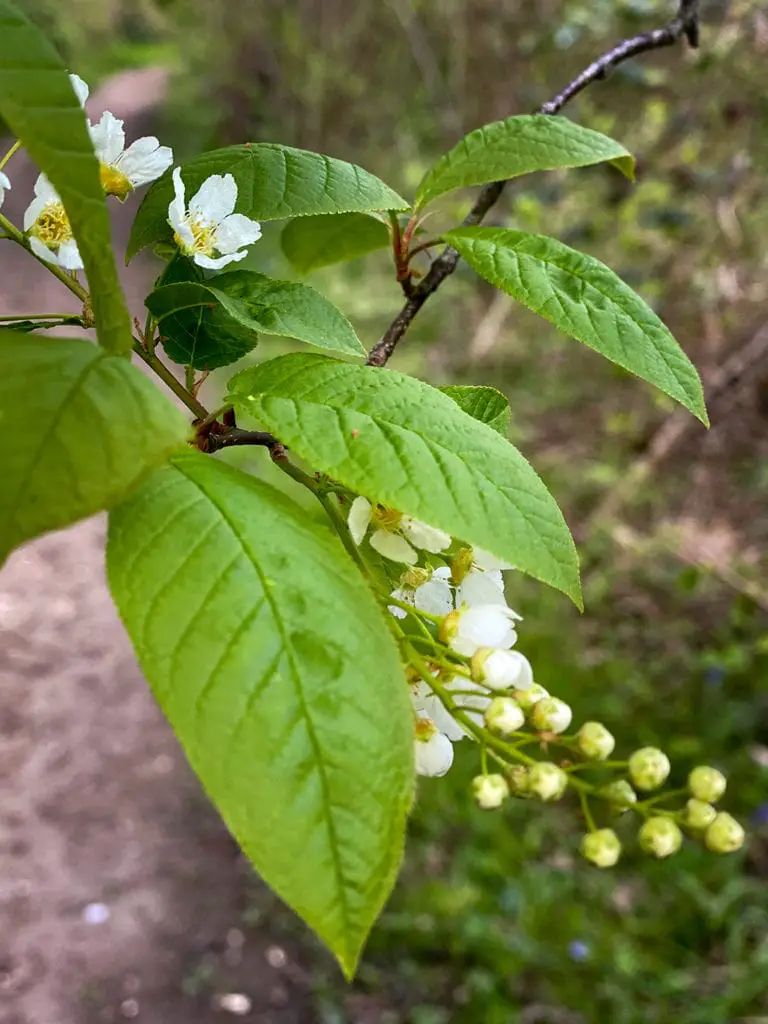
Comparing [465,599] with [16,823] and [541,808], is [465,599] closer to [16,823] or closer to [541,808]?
[541,808]

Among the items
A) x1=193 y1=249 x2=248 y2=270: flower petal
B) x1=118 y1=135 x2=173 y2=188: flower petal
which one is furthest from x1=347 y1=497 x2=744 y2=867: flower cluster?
x1=118 y1=135 x2=173 y2=188: flower petal

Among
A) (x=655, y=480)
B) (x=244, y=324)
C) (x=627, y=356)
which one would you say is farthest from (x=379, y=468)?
(x=655, y=480)

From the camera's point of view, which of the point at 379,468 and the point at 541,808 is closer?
the point at 379,468

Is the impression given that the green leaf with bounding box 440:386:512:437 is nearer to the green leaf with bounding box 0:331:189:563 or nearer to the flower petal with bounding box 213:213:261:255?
the flower petal with bounding box 213:213:261:255

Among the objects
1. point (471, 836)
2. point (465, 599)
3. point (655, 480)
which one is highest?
point (465, 599)

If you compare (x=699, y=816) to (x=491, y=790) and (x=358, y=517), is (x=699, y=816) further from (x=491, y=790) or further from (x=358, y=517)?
(x=358, y=517)

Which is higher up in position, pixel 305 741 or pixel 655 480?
pixel 305 741

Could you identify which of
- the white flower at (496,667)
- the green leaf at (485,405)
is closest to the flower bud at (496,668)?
the white flower at (496,667)
